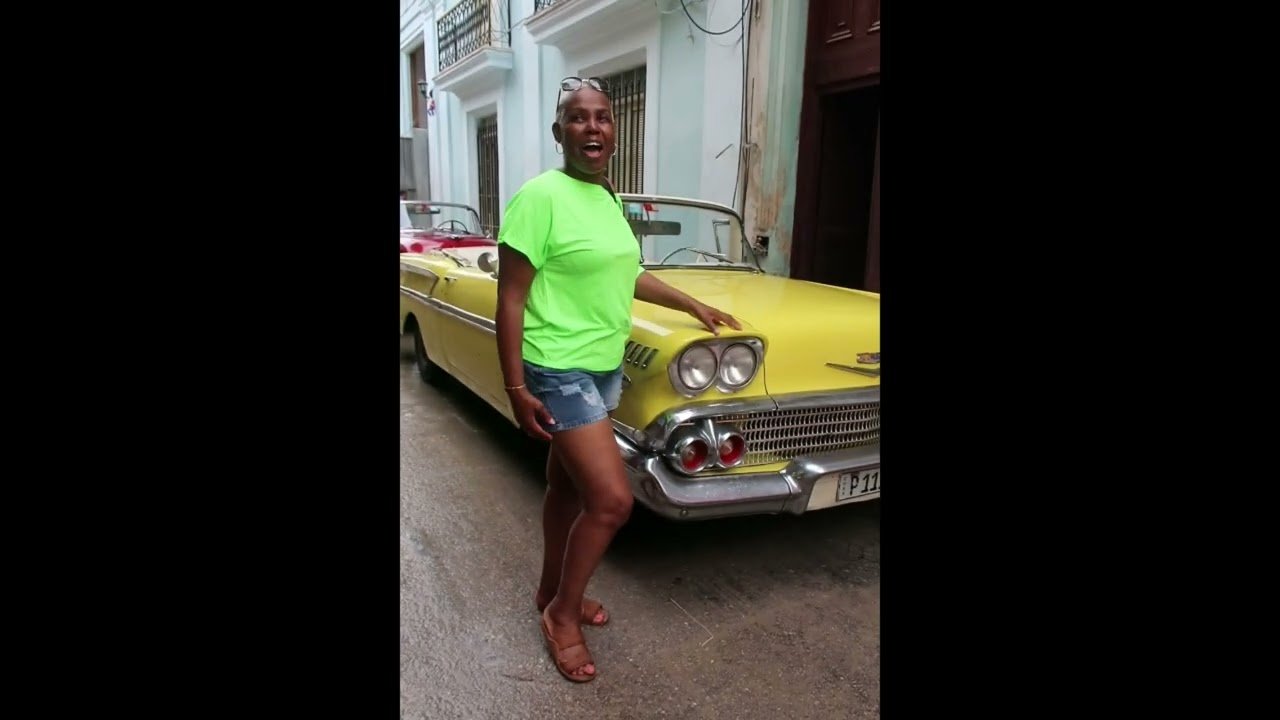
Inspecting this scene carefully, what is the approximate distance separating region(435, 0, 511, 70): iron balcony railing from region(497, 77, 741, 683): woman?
378 inches

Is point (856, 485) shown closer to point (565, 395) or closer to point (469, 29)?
point (565, 395)

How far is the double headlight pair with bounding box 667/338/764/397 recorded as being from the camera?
2344 mm

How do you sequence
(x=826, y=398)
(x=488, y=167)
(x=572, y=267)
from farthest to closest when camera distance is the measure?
(x=488, y=167) < (x=826, y=398) < (x=572, y=267)

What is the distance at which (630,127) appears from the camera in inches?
327

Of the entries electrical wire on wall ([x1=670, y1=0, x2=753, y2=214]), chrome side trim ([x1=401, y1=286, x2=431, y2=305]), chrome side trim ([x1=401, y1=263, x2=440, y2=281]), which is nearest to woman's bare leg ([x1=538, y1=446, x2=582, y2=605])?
chrome side trim ([x1=401, y1=263, x2=440, y2=281])

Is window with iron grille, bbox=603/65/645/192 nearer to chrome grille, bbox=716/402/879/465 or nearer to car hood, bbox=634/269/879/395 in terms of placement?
car hood, bbox=634/269/879/395

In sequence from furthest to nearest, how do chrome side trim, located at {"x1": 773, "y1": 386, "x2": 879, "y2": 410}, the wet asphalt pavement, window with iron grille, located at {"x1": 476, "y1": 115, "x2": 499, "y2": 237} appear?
window with iron grille, located at {"x1": 476, "y1": 115, "x2": 499, "y2": 237}, chrome side trim, located at {"x1": 773, "y1": 386, "x2": 879, "y2": 410}, the wet asphalt pavement

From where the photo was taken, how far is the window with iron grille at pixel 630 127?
8.15 metres

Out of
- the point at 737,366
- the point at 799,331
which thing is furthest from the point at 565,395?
the point at 799,331

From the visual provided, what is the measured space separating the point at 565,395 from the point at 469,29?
37.1ft
